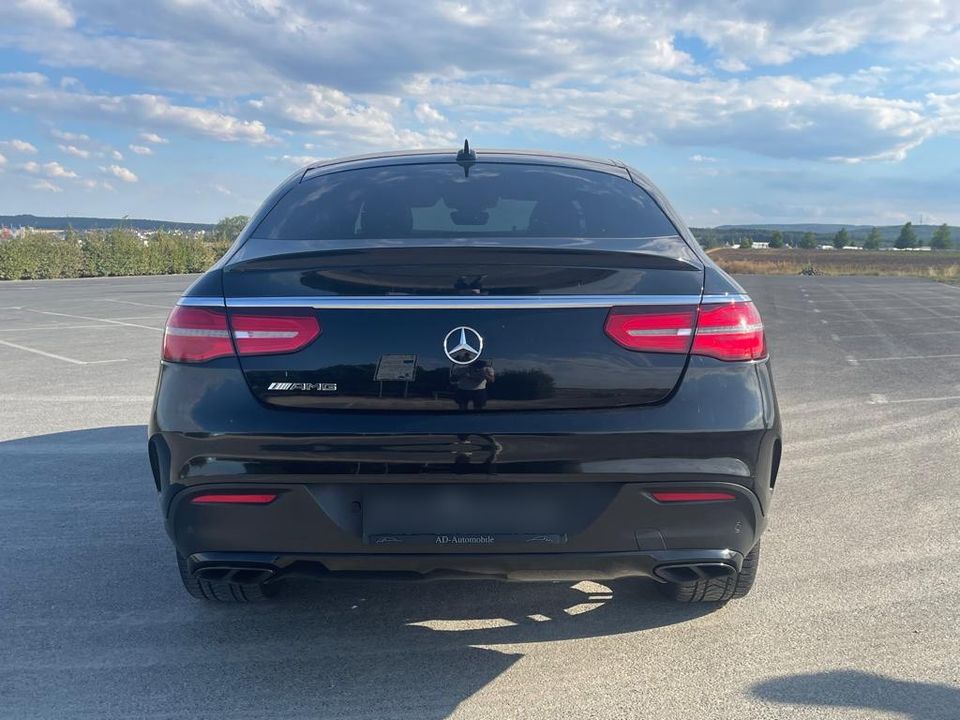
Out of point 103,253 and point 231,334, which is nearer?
point 231,334

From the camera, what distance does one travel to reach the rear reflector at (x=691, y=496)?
2.52 meters

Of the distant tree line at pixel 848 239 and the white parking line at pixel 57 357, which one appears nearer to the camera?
the white parking line at pixel 57 357

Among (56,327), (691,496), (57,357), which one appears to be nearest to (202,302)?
(691,496)

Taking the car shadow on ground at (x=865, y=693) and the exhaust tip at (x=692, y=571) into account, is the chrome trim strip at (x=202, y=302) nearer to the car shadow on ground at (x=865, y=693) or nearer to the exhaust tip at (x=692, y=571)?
the exhaust tip at (x=692, y=571)

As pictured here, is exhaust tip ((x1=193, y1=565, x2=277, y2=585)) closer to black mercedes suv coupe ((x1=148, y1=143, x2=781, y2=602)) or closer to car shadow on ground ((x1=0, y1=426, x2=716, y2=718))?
black mercedes suv coupe ((x1=148, y1=143, x2=781, y2=602))

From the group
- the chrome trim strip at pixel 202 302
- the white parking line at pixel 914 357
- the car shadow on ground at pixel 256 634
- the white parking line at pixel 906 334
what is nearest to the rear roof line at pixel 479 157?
the chrome trim strip at pixel 202 302

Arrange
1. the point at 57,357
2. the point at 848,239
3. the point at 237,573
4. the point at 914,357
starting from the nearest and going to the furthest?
the point at 237,573
the point at 57,357
the point at 914,357
the point at 848,239

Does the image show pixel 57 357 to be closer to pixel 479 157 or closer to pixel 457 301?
pixel 479 157

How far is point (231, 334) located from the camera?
258 centimetres

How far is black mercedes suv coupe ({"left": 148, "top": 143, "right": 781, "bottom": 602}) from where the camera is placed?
248 centimetres

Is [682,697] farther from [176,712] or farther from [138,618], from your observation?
[138,618]

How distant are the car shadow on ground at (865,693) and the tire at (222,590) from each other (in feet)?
5.85

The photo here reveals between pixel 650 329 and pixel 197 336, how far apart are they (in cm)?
137

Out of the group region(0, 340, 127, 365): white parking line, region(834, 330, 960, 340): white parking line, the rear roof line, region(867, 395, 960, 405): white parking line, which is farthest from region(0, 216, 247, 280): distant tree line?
the rear roof line
